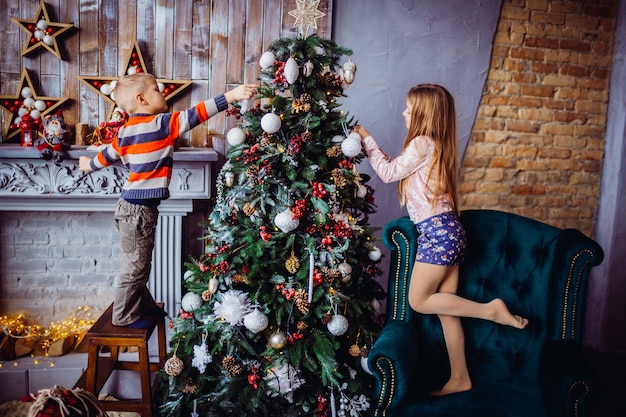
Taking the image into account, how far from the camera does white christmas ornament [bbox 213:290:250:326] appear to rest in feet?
7.53

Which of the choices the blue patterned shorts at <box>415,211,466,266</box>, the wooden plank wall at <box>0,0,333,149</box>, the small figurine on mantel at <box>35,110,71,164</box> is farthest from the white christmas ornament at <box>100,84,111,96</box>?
Result: the blue patterned shorts at <box>415,211,466,266</box>

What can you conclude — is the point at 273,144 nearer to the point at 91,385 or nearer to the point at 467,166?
the point at 91,385

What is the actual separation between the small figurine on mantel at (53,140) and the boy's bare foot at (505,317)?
94.1 inches

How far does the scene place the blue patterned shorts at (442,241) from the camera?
2270 mm

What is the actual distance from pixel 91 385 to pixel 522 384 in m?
2.02

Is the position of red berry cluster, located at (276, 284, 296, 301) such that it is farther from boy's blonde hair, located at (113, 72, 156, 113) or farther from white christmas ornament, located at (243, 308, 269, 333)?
boy's blonde hair, located at (113, 72, 156, 113)

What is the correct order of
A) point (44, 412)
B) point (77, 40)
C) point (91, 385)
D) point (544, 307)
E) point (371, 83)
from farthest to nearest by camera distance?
point (371, 83), point (77, 40), point (91, 385), point (544, 307), point (44, 412)

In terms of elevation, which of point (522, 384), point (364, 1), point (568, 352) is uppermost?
point (364, 1)

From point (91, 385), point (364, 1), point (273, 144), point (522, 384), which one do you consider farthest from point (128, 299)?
point (364, 1)

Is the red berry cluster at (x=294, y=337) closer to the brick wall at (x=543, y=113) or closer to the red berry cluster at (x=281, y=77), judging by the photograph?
the red berry cluster at (x=281, y=77)

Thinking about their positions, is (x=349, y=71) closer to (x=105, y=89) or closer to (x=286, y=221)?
(x=286, y=221)

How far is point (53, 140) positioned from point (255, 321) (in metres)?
1.59

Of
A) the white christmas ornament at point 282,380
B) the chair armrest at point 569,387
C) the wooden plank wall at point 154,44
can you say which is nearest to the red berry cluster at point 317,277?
the white christmas ornament at point 282,380

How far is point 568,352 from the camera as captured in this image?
2.11m
